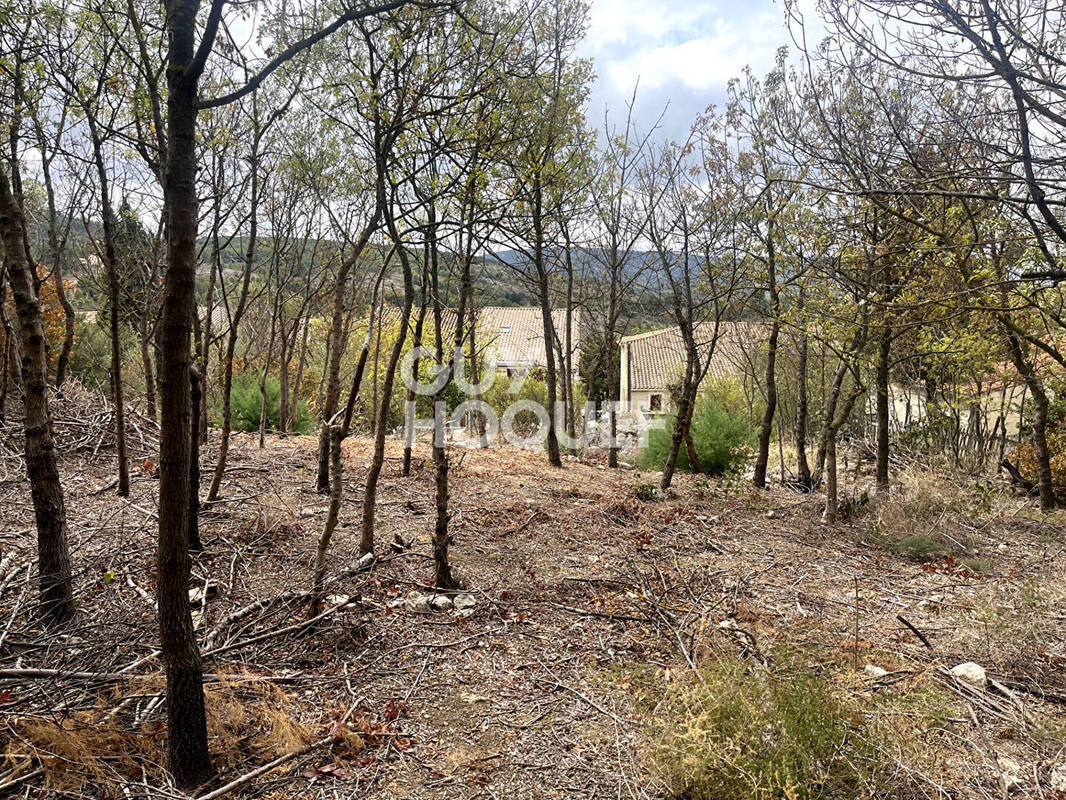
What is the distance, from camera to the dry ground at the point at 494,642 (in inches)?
102

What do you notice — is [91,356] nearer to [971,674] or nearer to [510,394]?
[510,394]

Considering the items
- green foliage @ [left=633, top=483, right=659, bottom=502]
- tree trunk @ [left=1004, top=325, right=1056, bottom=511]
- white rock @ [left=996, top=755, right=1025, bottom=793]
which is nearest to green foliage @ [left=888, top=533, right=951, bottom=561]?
tree trunk @ [left=1004, top=325, right=1056, bottom=511]

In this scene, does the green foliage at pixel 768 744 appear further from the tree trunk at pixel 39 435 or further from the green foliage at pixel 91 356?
the green foliage at pixel 91 356

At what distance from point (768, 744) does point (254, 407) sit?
1308 centimetres

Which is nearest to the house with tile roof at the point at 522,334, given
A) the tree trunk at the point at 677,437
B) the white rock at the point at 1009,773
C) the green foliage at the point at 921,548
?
the tree trunk at the point at 677,437

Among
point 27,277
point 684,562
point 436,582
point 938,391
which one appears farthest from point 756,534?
point 27,277

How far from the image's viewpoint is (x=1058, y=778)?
255 cm

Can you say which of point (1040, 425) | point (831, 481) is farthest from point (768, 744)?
point (1040, 425)

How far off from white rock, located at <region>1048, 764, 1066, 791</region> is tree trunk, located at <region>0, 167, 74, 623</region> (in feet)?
14.7

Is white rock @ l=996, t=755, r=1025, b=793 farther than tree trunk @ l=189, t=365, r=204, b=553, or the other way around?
tree trunk @ l=189, t=365, r=204, b=553

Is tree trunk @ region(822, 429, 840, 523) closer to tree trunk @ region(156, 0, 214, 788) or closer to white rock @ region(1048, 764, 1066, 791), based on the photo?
white rock @ region(1048, 764, 1066, 791)

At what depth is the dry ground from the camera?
8.52ft

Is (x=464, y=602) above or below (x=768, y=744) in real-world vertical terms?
below

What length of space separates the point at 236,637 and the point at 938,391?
10.7 meters
